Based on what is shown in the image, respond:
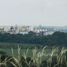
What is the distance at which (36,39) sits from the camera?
14.5 metres

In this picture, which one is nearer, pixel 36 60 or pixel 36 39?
pixel 36 60

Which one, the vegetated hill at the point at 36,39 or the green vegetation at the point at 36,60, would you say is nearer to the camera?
the green vegetation at the point at 36,60

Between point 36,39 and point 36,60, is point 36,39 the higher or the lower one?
the lower one

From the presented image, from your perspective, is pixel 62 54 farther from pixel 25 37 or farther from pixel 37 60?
pixel 25 37

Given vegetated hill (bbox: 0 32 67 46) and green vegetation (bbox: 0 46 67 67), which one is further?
vegetated hill (bbox: 0 32 67 46)

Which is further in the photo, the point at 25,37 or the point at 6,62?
the point at 25,37

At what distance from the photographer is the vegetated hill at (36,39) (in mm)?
12898

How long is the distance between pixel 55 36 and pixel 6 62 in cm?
808

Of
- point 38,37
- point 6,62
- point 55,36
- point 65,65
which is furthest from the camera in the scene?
point 38,37

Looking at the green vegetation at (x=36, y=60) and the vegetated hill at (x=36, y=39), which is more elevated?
the green vegetation at (x=36, y=60)

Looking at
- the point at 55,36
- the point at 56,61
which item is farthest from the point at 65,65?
the point at 55,36

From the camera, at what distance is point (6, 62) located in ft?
18.9

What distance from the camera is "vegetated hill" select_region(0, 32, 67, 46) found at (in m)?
12.9

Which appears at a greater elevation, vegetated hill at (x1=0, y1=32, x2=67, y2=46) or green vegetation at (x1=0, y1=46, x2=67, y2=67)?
green vegetation at (x1=0, y1=46, x2=67, y2=67)
